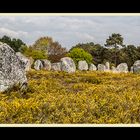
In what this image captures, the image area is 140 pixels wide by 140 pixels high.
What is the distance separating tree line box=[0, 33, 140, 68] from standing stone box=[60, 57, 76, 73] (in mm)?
74

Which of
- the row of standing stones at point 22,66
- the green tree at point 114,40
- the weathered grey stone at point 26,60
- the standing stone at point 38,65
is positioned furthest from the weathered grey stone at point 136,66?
the weathered grey stone at point 26,60

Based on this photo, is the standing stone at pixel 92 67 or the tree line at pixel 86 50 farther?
the standing stone at pixel 92 67

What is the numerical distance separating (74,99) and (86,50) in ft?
2.68

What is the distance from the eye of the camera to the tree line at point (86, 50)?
30.2 ft

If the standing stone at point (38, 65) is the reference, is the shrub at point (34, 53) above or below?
above

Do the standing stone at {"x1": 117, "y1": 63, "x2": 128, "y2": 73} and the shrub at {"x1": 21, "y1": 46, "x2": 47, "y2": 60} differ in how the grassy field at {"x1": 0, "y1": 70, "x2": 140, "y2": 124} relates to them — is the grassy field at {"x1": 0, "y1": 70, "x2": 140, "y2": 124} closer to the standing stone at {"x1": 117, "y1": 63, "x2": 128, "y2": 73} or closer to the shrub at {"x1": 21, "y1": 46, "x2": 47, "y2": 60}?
the standing stone at {"x1": 117, "y1": 63, "x2": 128, "y2": 73}

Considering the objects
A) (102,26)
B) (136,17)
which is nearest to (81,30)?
(102,26)

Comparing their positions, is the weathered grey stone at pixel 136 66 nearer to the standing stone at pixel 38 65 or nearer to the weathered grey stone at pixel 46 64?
the weathered grey stone at pixel 46 64

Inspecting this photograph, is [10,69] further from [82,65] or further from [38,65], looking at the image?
[82,65]

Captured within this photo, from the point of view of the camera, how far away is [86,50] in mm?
9250

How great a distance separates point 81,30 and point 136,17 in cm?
91

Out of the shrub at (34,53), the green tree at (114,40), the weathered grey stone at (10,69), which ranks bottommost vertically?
the weathered grey stone at (10,69)

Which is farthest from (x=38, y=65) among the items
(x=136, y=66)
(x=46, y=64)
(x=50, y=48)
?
(x=136, y=66)

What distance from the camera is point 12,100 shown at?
355 inches
